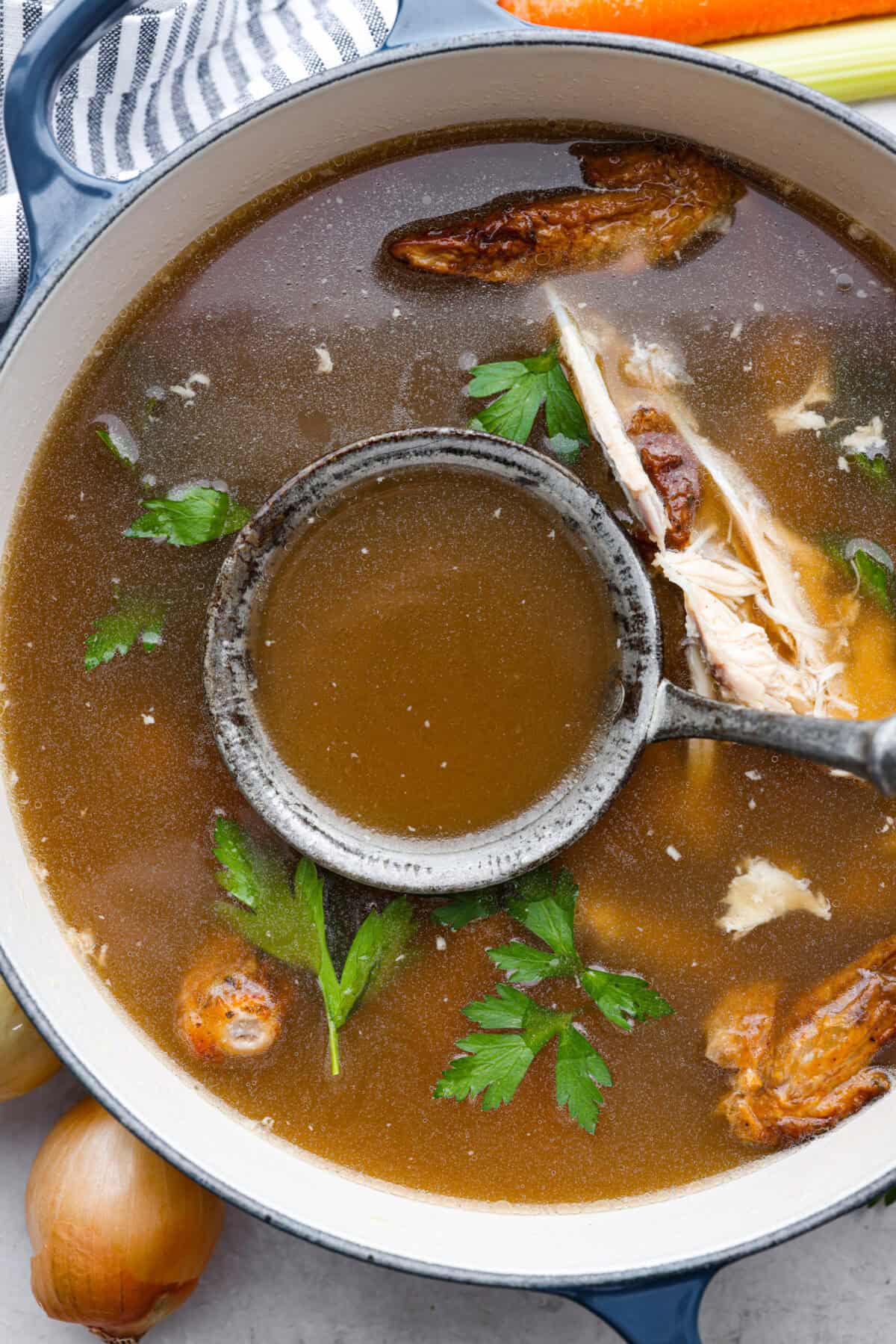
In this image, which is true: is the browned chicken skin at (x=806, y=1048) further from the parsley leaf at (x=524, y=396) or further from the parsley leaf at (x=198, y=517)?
the parsley leaf at (x=198, y=517)

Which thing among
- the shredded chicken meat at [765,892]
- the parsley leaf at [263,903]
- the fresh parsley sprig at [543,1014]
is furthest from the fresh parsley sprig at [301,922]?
the shredded chicken meat at [765,892]

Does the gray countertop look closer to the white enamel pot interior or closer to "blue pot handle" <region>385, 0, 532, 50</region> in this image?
the white enamel pot interior

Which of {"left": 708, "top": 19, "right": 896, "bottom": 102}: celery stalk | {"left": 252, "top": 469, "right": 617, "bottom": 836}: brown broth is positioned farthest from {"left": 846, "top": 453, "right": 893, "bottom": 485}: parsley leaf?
{"left": 708, "top": 19, "right": 896, "bottom": 102}: celery stalk

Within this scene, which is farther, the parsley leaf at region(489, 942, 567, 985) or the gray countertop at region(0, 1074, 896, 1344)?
the gray countertop at region(0, 1074, 896, 1344)

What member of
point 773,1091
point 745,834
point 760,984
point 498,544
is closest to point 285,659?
point 498,544

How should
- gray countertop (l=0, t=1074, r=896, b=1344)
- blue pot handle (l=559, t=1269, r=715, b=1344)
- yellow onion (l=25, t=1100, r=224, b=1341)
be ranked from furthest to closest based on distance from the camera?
gray countertop (l=0, t=1074, r=896, b=1344)
yellow onion (l=25, t=1100, r=224, b=1341)
blue pot handle (l=559, t=1269, r=715, b=1344)

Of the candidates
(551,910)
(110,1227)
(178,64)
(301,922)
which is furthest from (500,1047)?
(178,64)

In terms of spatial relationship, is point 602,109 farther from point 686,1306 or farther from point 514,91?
point 686,1306
